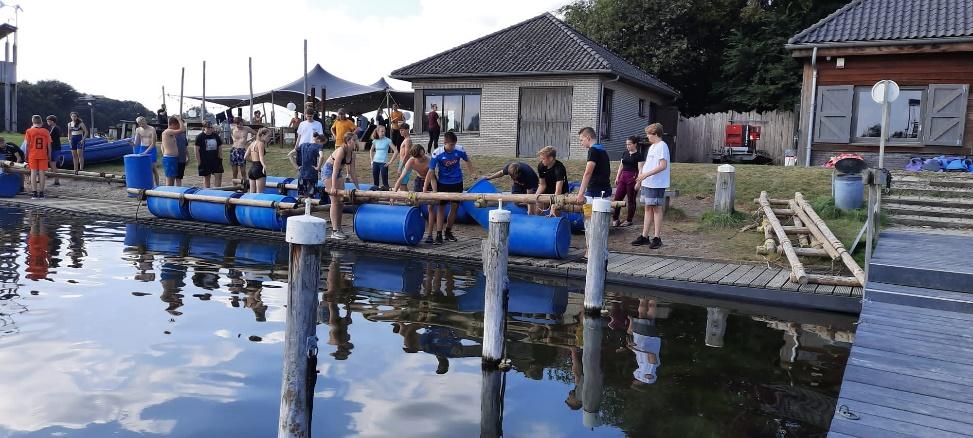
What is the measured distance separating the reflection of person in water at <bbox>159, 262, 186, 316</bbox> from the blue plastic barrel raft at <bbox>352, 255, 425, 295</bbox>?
192cm

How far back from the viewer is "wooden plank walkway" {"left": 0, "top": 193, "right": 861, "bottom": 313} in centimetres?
762

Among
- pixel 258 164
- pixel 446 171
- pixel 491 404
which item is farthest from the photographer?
pixel 258 164

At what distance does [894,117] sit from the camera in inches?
681

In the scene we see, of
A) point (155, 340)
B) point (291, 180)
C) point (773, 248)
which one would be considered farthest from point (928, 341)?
point (291, 180)

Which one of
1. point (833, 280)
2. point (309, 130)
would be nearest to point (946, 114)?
point (833, 280)

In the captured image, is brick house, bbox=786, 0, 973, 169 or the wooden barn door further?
the wooden barn door

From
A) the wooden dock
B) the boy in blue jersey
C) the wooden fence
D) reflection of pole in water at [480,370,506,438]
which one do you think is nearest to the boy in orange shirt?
the boy in blue jersey

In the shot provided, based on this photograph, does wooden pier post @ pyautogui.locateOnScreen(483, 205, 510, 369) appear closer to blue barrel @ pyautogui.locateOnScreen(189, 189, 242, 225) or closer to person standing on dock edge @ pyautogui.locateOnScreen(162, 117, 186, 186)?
blue barrel @ pyautogui.locateOnScreen(189, 189, 242, 225)

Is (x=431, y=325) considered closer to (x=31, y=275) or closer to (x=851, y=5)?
(x=31, y=275)

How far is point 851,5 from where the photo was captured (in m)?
19.0

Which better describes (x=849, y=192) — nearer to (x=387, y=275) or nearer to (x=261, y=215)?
(x=387, y=275)

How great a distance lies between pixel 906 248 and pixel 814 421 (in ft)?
15.6

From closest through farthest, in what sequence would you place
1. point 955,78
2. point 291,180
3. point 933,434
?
point 933,434, point 291,180, point 955,78

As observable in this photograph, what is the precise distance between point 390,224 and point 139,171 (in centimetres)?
752
